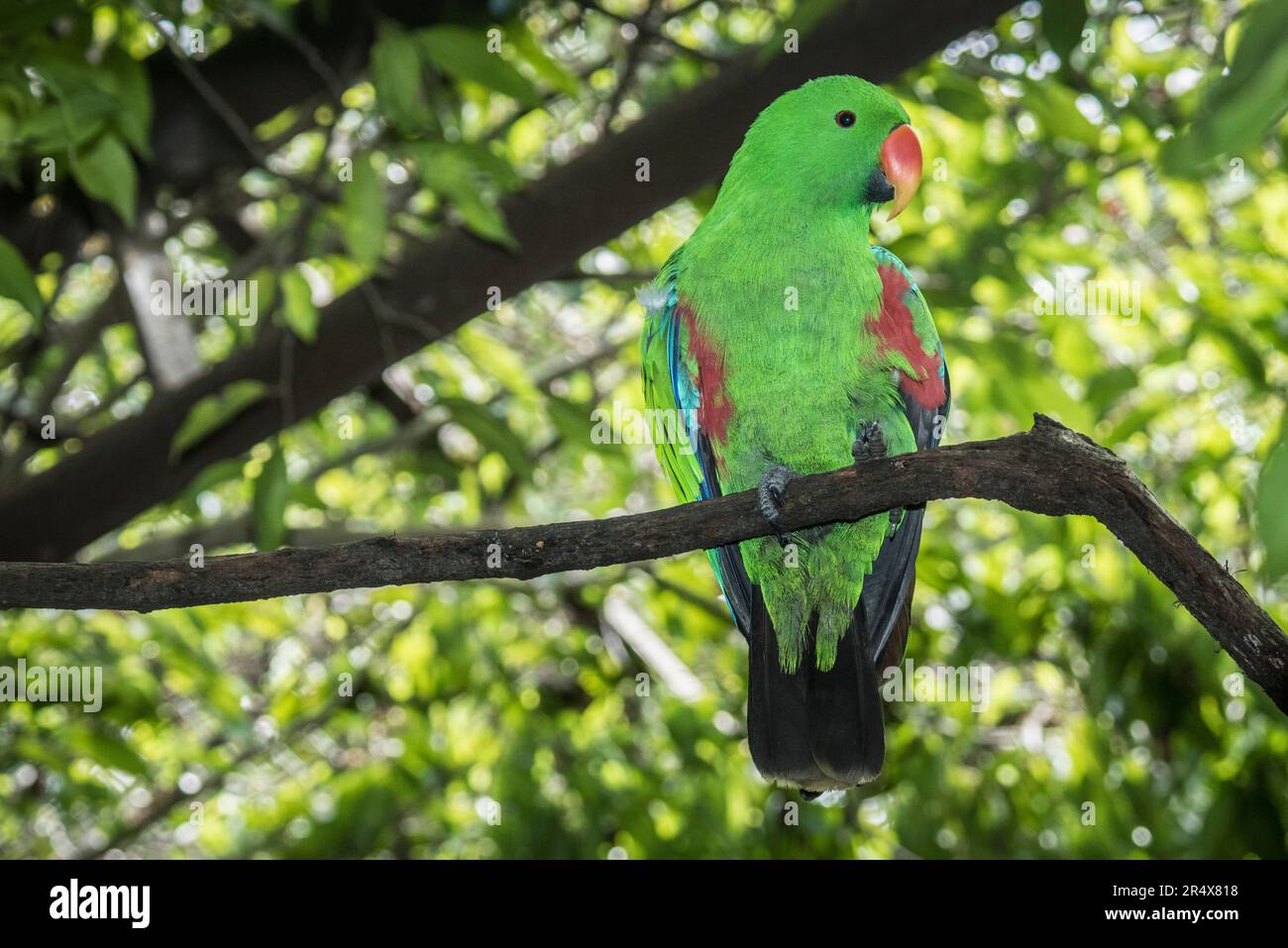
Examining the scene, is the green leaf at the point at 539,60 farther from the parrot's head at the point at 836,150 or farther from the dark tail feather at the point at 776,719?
the dark tail feather at the point at 776,719

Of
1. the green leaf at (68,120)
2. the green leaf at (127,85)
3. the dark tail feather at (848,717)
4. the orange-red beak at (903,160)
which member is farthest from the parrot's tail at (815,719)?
the green leaf at (127,85)

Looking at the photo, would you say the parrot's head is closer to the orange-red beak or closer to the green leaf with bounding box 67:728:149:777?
the orange-red beak

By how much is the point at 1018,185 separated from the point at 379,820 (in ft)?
9.41

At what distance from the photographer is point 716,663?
16.4 ft

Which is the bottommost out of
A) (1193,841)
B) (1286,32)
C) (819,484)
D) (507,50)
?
(1193,841)

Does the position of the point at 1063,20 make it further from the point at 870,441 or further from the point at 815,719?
the point at 815,719

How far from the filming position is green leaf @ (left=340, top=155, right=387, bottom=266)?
2320 millimetres

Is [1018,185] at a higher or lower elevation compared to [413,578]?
higher

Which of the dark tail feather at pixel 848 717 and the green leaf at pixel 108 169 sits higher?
the green leaf at pixel 108 169

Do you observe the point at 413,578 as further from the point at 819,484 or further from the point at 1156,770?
the point at 1156,770

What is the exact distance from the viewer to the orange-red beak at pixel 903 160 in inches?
75.9

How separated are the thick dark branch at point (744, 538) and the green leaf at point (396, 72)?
1.04 meters
